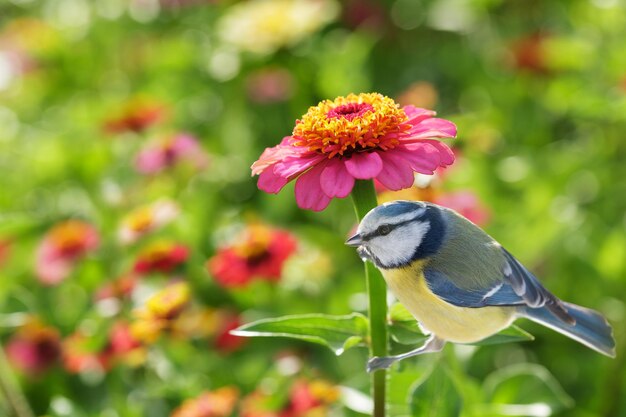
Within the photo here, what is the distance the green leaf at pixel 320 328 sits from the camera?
0.65 meters

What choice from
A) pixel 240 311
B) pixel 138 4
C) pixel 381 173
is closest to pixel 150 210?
pixel 240 311

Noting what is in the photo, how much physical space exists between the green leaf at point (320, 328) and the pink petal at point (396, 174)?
144 millimetres

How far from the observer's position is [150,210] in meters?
1.40

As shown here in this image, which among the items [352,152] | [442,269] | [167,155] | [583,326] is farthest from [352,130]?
[167,155]

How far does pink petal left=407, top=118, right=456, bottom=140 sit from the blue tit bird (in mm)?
50

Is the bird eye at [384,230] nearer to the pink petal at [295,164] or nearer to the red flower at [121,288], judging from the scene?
the pink petal at [295,164]

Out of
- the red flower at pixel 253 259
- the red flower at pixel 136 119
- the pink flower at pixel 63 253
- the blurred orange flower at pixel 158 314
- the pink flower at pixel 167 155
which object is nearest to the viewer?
the blurred orange flower at pixel 158 314

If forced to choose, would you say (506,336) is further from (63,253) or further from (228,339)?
(63,253)

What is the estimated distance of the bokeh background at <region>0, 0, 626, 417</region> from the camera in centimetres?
118

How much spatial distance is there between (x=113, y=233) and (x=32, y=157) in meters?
0.54

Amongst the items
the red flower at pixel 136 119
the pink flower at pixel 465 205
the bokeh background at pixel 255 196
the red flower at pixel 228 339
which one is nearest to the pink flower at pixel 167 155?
the bokeh background at pixel 255 196

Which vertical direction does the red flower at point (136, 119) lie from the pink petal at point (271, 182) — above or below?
below

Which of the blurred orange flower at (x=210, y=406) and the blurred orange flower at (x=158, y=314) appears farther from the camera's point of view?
the blurred orange flower at (x=158, y=314)

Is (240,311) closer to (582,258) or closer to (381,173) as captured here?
(582,258)
